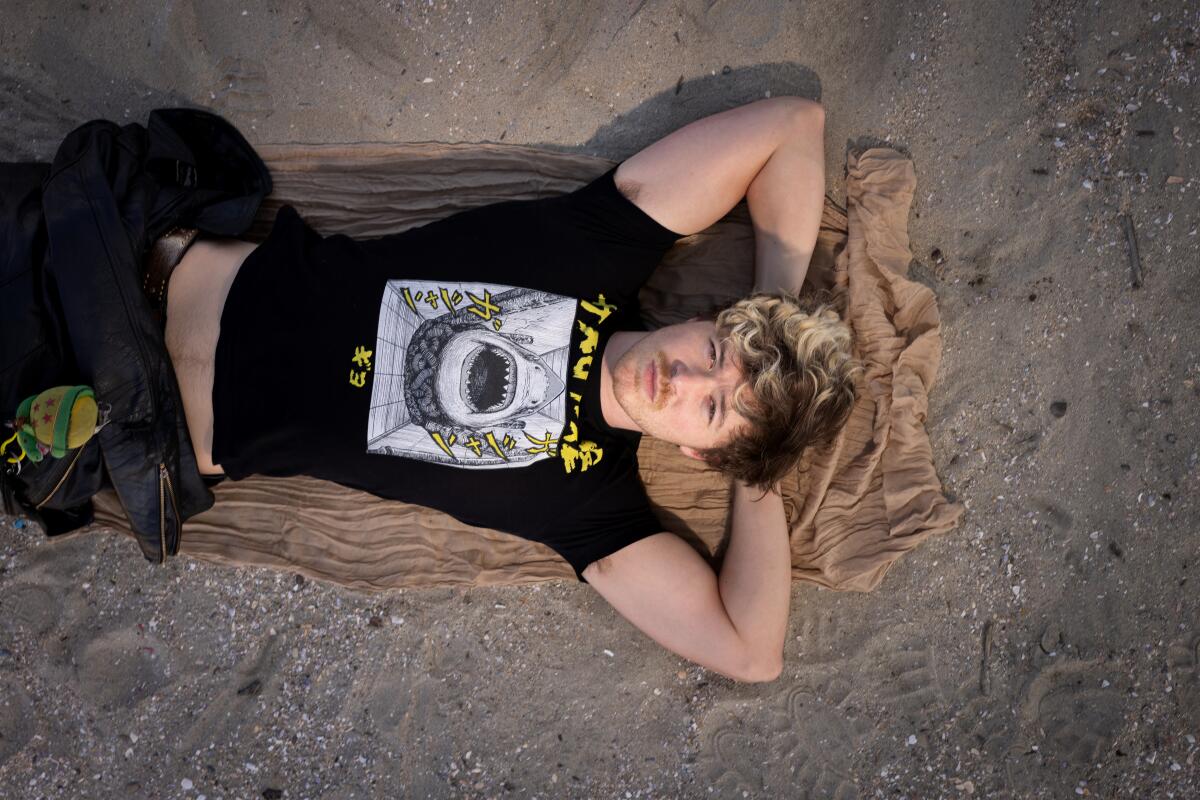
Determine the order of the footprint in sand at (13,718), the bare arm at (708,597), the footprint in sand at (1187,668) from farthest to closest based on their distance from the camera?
the footprint in sand at (13,718)
the footprint in sand at (1187,668)
the bare arm at (708,597)

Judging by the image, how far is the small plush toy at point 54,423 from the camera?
2.63 metres

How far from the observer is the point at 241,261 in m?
3.03

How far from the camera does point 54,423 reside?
2.63m

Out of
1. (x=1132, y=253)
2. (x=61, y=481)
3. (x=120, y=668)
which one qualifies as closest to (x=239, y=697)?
(x=120, y=668)

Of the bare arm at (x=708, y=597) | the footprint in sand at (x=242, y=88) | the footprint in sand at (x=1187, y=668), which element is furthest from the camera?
the footprint in sand at (x=242, y=88)

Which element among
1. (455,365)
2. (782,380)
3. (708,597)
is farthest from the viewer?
(708,597)

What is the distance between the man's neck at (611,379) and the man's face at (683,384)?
5.6 inches

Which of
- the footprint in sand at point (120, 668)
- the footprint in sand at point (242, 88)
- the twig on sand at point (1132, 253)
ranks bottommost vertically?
the footprint in sand at point (120, 668)

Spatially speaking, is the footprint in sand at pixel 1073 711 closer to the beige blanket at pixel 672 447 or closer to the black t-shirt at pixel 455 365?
the beige blanket at pixel 672 447

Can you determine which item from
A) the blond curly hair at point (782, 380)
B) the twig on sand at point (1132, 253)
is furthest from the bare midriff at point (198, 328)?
the twig on sand at point (1132, 253)

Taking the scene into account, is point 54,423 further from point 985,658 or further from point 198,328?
point 985,658

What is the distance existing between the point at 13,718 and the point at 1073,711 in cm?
451

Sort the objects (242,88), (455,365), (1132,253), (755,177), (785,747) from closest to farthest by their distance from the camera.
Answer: (455,365), (755,177), (1132,253), (785,747), (242,88)

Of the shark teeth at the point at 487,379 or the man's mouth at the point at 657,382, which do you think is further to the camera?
the shark teeth at the point at 487,379
